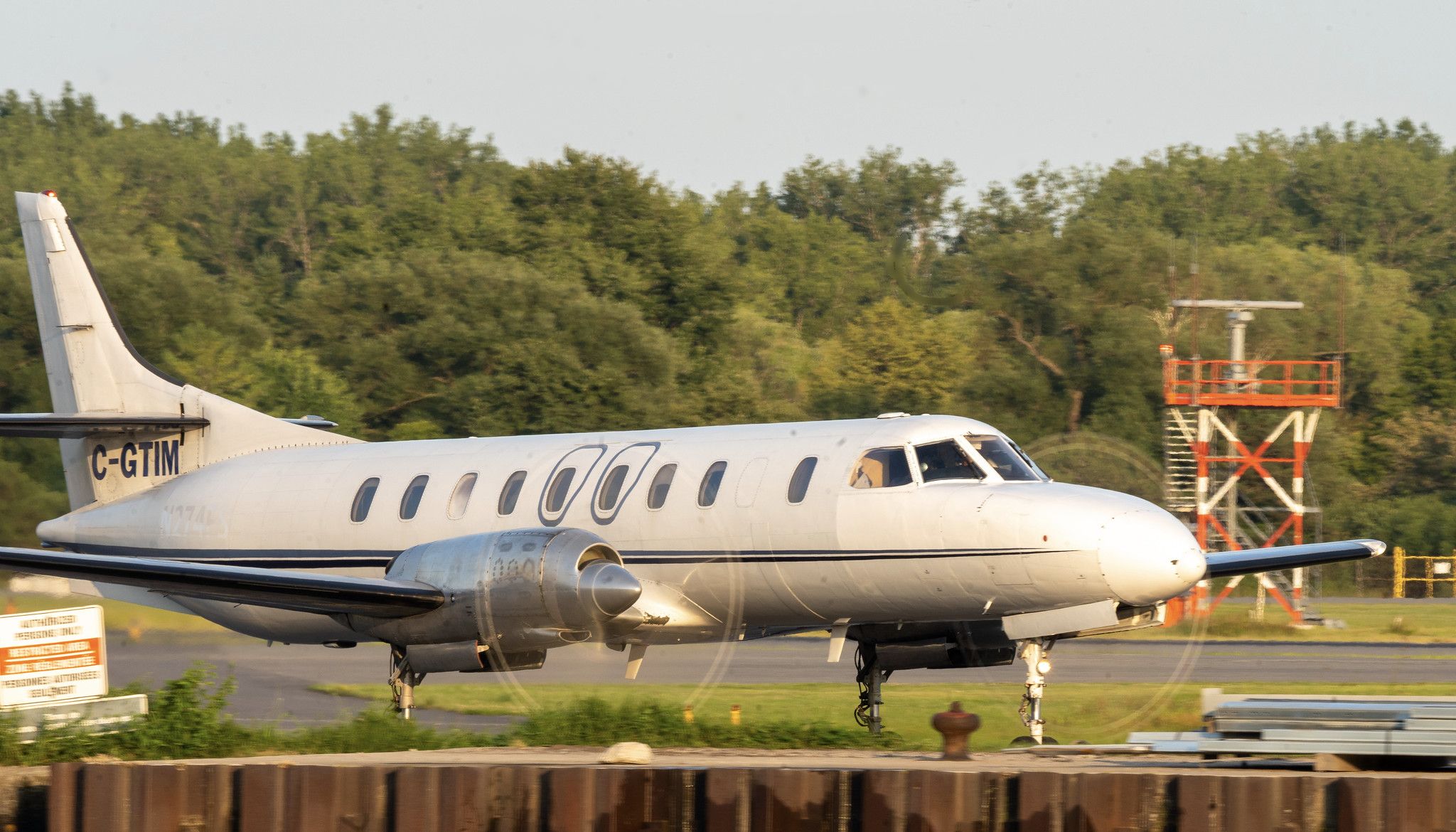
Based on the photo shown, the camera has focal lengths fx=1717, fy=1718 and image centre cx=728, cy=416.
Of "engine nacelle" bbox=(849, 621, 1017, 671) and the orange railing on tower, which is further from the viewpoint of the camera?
the orange railing on tower

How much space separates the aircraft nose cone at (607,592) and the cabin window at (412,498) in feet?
12.4

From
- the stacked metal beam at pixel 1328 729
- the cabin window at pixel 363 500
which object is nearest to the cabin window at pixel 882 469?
the stacked metal beam at pixel 1328 729

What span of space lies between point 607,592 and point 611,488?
2.16 metres

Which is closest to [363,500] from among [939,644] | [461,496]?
[461,496]

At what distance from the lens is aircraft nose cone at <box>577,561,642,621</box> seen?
14.0m

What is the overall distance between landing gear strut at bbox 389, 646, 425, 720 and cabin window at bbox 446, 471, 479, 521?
1.61 metres

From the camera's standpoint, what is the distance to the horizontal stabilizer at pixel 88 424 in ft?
61.7

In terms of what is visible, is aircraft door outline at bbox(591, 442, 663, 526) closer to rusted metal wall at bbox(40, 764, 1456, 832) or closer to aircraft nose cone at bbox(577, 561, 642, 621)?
aircraft nose cone at bbox(577, 561, 642, 621)

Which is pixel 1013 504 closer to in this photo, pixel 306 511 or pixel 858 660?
pixel 858 660

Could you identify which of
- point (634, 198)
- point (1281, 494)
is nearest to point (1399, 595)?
point (1281, 494)

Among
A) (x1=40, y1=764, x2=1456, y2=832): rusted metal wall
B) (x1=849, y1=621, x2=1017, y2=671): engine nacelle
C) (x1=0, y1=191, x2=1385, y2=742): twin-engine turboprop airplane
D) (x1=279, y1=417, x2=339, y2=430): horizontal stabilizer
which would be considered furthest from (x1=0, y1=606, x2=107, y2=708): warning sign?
(x1=849, y1=621, x2=1017, y2=671): engine nacelle

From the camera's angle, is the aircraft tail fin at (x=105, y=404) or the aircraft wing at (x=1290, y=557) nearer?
the aircraft wing at (x=1290, y=557)

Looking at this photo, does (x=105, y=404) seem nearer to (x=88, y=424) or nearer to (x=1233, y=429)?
(x=88, y=424)

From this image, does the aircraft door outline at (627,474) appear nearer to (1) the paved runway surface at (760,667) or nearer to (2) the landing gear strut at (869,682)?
(1) the paved runway surface at (760,667)
